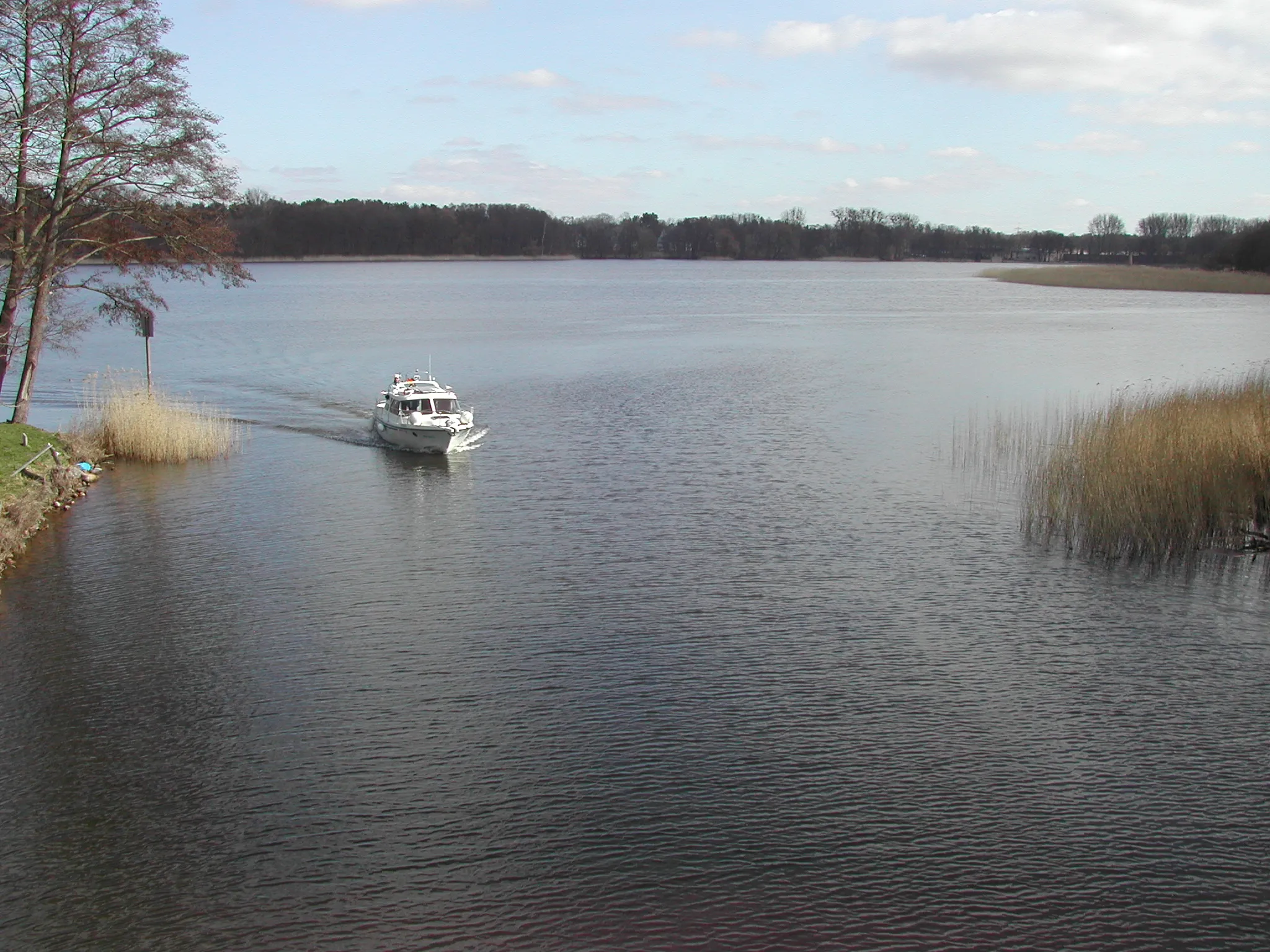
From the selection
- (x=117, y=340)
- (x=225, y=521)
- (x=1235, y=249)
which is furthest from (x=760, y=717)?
(x=1235, y=249)

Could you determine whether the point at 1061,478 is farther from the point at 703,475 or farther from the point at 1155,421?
the point at 703,475

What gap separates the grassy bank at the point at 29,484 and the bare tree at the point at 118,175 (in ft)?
7.22

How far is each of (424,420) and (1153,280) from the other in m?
84.6

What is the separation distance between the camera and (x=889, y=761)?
39.9 feet

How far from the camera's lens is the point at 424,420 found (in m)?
30.0

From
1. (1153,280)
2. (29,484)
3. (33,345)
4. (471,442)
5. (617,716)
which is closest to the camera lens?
(617,716)

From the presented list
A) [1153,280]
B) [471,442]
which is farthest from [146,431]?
[1153,280]

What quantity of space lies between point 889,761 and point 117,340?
181ft

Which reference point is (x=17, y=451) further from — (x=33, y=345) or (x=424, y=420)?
(x=424, y=420)

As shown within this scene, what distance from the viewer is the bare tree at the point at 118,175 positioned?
2586 cm

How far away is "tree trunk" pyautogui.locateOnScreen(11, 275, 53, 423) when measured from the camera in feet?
89.0

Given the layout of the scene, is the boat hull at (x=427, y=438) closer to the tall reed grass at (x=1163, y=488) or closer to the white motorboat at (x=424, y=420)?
the white motorboat at (x=424, y=420)

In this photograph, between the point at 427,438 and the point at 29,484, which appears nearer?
the point at 29,484

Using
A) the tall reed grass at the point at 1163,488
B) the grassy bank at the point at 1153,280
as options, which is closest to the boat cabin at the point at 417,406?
the tall reed grass at the point at 1163,488
